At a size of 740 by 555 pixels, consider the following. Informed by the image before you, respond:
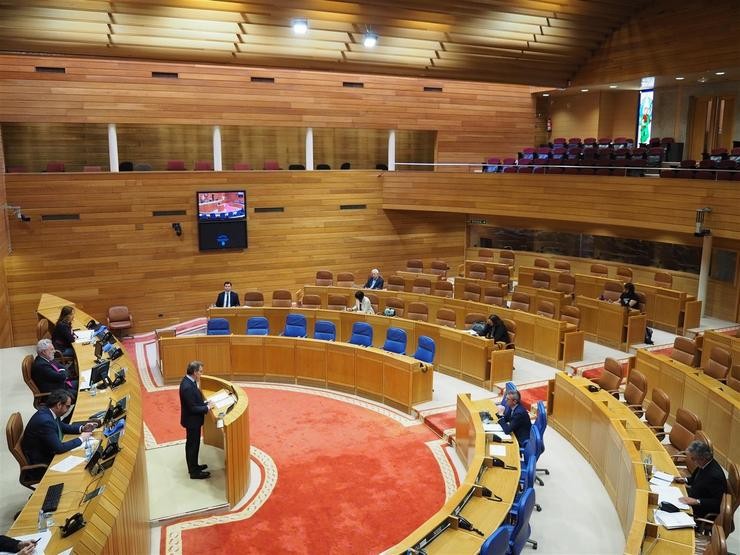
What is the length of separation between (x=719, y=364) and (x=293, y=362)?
628cm

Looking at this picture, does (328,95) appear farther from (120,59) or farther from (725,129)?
(725,129)

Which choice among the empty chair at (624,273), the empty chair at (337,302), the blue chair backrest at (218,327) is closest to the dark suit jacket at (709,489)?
the blue chair backrest at (218,327)

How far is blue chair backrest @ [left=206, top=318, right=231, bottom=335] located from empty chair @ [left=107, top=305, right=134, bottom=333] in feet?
10.2

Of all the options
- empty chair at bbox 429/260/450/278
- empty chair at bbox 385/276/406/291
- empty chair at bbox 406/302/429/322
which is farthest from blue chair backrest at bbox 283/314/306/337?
empty chair at bbox 429/260/450/278

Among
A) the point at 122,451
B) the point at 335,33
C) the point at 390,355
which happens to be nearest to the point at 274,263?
the point at 335,33

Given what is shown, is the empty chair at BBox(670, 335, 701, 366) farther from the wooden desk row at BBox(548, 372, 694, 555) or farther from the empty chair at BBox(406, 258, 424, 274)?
the empty chair at BBox(406, 258, 424, 274)

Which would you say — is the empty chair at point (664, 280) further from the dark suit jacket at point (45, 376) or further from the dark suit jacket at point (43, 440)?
the dark suit jacket at point (43, 440)

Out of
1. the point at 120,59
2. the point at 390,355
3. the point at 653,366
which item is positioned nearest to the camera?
the point at 653,366

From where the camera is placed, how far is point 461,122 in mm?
18078

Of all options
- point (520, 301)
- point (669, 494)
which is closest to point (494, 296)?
point (520, 301)

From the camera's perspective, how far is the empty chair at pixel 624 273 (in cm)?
1407

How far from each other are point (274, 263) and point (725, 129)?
11.7 metres

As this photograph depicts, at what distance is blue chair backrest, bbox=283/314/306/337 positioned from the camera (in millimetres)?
11242

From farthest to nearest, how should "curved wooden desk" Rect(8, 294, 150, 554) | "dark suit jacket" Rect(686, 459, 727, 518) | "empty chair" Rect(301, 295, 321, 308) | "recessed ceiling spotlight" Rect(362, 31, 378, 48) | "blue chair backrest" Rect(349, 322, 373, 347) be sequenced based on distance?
"recessed ceiling spotlight" Rect(362, 31, 378, 48)
"empty chair" Rect(301, 295, 321, 308)
"blue chair backrest" Rect(349, 322, 373, 347)
"dark suit jacket" Rect(686, 459, 727, 518)
"curved wooden desk" Rect(8, 294, 150, 554)
